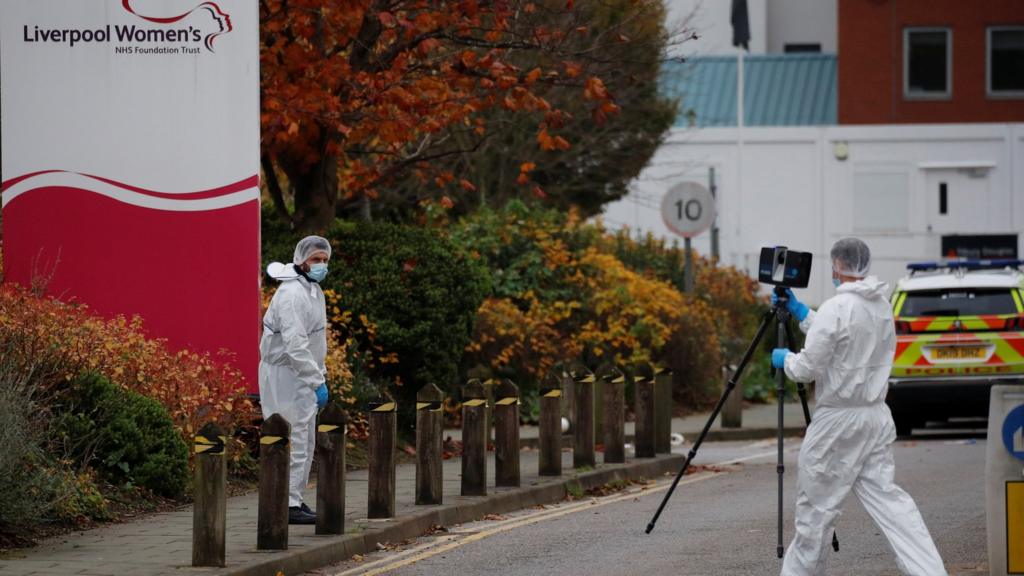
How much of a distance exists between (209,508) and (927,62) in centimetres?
3322

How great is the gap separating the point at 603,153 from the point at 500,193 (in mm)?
3532

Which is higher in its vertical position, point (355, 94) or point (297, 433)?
point (355, 94)

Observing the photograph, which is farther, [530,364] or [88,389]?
[530,364]

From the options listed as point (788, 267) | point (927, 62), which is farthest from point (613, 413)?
point (927, 62)

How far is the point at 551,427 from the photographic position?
1461 centimetres

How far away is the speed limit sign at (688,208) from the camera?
71.6 ft

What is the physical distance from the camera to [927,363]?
1898 centimetres

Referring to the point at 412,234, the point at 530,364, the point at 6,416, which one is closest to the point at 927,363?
the point at 530,364

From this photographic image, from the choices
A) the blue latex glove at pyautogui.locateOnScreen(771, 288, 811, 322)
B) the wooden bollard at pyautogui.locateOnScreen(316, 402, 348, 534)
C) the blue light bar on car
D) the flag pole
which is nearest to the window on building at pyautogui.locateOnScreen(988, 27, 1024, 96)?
the flag pole

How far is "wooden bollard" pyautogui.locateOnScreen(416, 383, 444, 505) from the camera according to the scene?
1263cm

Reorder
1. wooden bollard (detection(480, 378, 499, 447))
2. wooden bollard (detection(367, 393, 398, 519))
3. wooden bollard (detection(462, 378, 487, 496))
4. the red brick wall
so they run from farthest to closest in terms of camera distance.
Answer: the red brick wall < wooden bollard (detection(480, 378, 499, 447)) < wooden bollard (detection(462, 378, 487, 496)) < wooden bollard (detection(367, 393, 398, 519))

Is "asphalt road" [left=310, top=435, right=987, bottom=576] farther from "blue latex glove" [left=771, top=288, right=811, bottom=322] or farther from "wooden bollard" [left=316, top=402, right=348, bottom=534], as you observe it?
"blue latex glove" [left=771, top=288, right=811, bottom=322]

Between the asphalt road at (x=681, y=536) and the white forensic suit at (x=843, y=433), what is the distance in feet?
4.82

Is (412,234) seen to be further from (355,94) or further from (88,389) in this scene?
(88,389)
